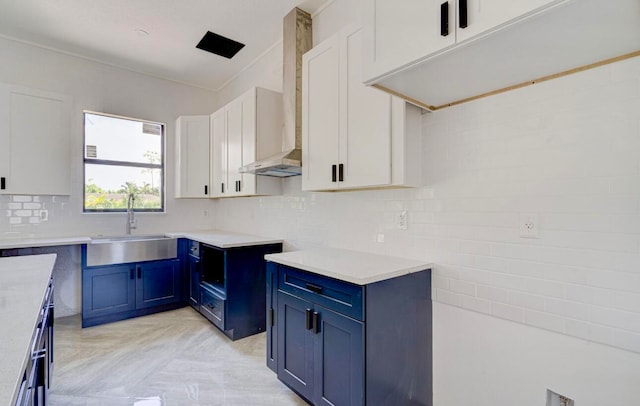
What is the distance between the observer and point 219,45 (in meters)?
3.41

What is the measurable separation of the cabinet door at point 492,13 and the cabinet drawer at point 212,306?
2.75 m

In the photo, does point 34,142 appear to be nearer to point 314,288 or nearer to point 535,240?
point 314,288

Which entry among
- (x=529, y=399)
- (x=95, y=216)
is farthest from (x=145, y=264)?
(x=529, y=399)

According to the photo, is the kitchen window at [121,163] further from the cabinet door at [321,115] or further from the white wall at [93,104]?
the cabinet door at [321,115]

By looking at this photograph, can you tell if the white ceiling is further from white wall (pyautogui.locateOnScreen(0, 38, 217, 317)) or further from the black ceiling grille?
white wall (pyautogui.locateOnScreen(0, 38, 217, 317))

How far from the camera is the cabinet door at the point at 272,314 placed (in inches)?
86.1

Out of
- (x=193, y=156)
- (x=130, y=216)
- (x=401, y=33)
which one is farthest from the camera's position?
(x=193, y=156)

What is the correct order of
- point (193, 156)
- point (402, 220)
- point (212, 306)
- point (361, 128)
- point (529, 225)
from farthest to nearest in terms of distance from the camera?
1. point (193, 156)
2. point (212, 306)
3. point (402, 220)
4. point (361, 128)
5. point (529, 225)

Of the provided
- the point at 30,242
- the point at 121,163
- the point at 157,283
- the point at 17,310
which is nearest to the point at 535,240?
the point at 17,310

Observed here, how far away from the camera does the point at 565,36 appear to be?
115cm

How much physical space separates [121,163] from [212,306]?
2.30m

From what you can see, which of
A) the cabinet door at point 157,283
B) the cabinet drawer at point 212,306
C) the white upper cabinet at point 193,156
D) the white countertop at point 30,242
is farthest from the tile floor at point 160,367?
the white upper cabinet at point 193,156

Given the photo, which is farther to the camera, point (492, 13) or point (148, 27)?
point (148, 27)

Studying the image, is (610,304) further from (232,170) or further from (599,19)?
(232,170)
